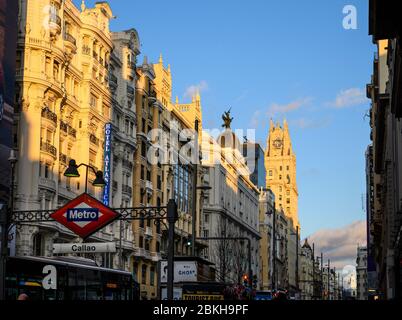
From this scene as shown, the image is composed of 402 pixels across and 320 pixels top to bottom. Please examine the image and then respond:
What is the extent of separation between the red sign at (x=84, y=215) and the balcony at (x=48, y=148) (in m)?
32.6

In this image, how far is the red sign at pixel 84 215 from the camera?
71.3 ft

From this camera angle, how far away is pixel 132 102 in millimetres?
73812

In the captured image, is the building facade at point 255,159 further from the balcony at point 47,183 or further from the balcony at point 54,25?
the balcony at point 47,183

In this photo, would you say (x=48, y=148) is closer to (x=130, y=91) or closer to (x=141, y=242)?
(x=130, y=91)

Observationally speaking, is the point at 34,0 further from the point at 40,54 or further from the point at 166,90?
the point at 166,90

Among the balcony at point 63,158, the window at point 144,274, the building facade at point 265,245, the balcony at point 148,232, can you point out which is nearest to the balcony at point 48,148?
the balcony at point 63,158

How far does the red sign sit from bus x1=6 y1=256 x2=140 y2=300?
122 inches

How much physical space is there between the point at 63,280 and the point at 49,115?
27.8 m

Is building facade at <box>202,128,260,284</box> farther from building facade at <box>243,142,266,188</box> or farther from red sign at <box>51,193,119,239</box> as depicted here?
red sign at <box>51,193,119,239</box>

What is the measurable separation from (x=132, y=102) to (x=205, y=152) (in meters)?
38.6

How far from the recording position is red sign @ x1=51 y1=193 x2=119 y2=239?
2173cm
